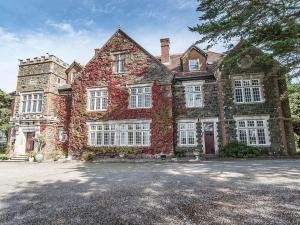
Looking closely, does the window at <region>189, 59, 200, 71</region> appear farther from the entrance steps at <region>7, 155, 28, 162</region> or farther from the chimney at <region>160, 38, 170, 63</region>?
the entrance steps at <region>7, 155, 28, 162</region>

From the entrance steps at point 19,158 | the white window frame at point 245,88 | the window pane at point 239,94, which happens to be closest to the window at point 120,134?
the entrance steps at point 19,158

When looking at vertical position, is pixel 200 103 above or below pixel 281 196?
above

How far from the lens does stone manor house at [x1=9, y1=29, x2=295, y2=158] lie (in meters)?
18.5

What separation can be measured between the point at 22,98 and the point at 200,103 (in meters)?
19.5

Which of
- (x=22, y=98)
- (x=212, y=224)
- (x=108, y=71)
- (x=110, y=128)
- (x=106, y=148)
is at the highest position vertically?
(x=108, y=71)

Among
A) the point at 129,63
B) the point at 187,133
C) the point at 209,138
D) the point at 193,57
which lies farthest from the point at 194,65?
the point at 209,138

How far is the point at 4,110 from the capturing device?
26.5 meters

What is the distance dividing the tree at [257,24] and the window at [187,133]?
10.4 metres

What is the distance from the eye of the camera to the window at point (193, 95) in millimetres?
19750

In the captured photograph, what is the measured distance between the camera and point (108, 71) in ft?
70.3

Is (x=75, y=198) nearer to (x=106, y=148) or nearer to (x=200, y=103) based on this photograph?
(x=106, y=148)

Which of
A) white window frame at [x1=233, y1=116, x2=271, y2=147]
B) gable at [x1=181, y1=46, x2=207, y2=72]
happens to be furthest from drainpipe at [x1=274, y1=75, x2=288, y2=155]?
gable at [x1=181, y1=46, x2=207, y2=72]

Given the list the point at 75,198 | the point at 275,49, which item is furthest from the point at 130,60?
the point at 75,198

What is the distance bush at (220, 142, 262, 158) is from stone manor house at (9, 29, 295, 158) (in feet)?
2.59
